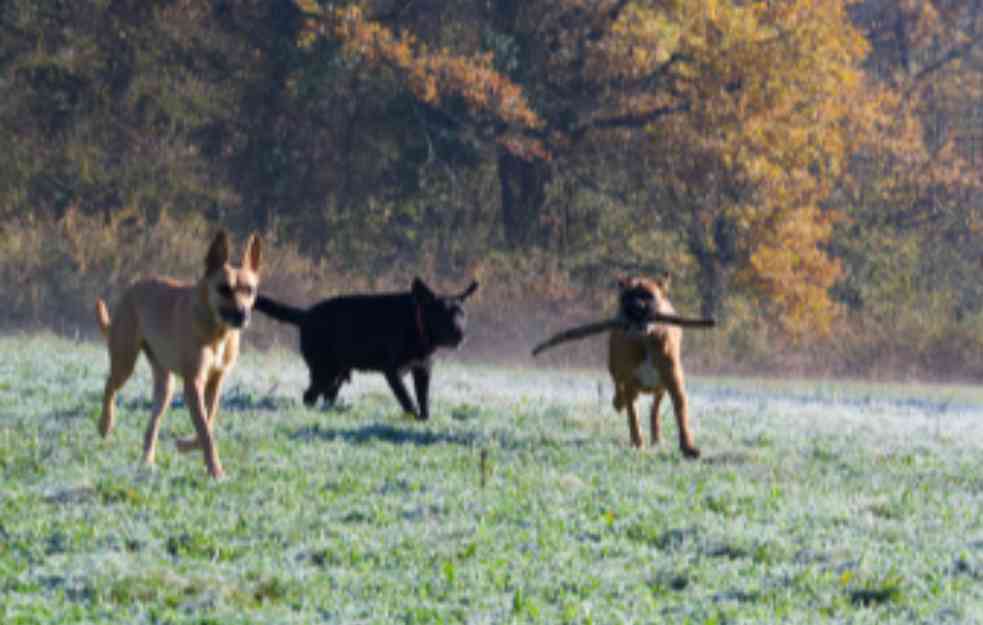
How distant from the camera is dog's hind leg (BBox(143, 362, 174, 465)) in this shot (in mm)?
11688

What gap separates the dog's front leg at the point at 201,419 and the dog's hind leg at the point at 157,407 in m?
0.45

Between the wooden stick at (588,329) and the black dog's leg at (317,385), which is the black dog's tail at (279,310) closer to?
the black dog's leg at (317,385)

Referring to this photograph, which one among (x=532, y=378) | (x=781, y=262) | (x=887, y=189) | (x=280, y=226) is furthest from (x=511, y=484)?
(x=887, y=189)

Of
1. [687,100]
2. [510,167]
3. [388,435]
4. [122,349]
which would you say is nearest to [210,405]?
[122,349]

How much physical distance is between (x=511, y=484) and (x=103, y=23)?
26.5m

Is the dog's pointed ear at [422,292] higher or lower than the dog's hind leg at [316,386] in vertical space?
higher

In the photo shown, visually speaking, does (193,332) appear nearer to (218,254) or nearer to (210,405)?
(218,254)

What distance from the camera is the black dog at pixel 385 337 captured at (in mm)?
15914

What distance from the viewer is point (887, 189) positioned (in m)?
39.7

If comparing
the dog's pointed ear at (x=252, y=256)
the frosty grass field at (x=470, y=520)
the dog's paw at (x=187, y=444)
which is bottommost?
the frosty grass field at (x=470, y=520)

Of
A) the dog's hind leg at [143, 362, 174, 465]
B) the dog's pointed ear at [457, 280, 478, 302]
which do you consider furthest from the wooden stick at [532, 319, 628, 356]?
the dog's hind leg at [143, 362, 174, 465]

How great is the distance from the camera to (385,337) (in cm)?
1603

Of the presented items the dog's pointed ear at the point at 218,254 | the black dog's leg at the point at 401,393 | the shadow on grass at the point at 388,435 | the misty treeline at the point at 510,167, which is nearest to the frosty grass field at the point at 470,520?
the shadow on grass at the point at 388,435

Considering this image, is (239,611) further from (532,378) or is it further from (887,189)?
(887,189)
